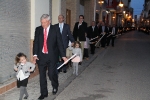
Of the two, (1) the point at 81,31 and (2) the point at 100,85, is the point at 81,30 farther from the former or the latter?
(2) the point at 100,85

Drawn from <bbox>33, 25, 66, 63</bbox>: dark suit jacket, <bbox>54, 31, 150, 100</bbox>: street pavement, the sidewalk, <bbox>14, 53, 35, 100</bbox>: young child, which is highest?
<bbox>33, 25, 66, 63</bbox>: dark suit jacket

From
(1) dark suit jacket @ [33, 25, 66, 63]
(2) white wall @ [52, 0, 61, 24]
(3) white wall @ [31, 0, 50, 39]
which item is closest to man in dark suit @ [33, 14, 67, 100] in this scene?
(1) dark suit jacket @ [33, 25, 66, 63]

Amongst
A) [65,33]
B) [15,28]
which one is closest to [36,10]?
[65,33]

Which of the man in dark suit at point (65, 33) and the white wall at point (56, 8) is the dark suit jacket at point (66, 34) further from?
the white wall at point (56, 8)

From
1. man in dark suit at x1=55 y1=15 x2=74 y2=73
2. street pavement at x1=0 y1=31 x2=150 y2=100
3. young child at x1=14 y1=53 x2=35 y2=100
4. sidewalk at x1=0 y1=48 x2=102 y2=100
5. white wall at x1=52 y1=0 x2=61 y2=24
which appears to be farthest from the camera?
white wall at x1=52 y1=0 x2=61 y2=24

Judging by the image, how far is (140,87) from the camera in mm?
8539

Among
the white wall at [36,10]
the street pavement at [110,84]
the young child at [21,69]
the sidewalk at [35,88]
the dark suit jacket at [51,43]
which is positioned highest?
the white wall at [36,10]

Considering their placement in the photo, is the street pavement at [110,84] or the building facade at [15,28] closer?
the street pavement at [110,84]

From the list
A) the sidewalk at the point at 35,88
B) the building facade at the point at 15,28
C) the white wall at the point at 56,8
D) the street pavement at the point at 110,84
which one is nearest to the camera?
the sidewalk at the point at 35,88

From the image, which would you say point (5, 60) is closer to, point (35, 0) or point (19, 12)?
point (19, 12)

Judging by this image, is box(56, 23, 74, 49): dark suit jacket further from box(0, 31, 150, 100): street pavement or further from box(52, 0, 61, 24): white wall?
box(52, 0, 61, 24): white wall

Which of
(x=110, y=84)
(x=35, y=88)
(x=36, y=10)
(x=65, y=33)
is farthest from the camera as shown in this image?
(x=36, y=10)

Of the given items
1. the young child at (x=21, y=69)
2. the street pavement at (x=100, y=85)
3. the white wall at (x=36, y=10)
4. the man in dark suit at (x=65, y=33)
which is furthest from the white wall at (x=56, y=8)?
the young child at (x=21, y=69)

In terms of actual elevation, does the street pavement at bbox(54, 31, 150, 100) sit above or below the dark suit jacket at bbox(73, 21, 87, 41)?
below
